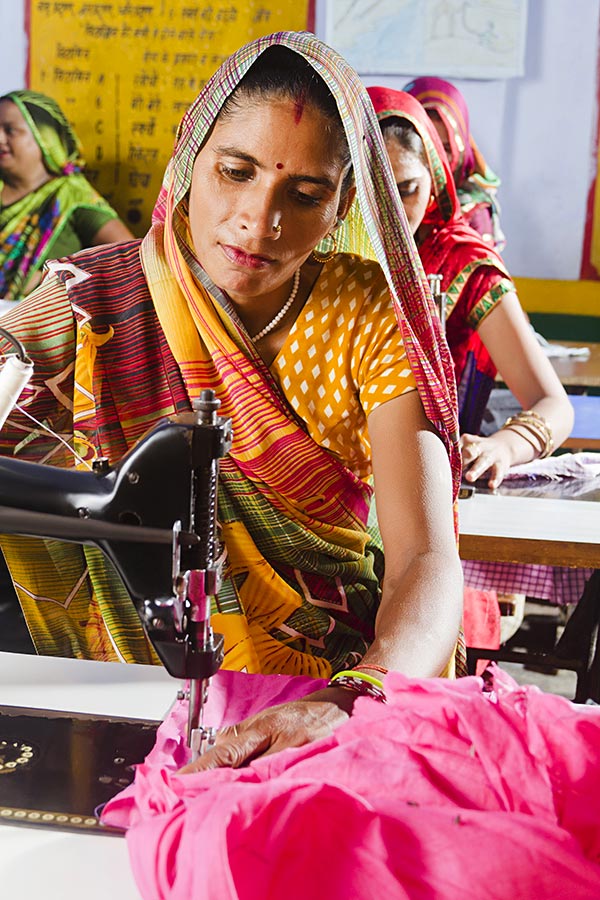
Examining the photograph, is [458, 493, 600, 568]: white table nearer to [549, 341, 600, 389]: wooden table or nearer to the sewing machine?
the sewing machine

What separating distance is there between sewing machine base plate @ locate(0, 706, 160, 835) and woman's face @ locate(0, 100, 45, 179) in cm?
458

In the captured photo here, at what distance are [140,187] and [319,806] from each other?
5203mm

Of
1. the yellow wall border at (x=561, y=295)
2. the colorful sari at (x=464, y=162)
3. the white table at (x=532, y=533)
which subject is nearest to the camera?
the white table at (x=532, y=533)

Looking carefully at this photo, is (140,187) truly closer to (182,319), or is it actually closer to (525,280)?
(525,280)

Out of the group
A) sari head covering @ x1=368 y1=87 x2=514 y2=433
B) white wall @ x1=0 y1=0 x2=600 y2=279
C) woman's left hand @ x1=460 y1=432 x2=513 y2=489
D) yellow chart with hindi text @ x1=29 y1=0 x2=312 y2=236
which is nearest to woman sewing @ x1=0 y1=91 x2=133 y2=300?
yellow chart with hindi text @ x1=29 y1=0 x2=312 y2=236

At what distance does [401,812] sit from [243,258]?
79 cm

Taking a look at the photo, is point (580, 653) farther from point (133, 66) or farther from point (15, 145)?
point (133, 66)

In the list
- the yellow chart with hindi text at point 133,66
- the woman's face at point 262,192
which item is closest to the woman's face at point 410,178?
the woman's face at point 262,192

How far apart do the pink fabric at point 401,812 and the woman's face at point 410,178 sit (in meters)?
2.19

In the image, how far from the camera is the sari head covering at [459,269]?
2.90 meters

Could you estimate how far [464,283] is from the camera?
2.91 metres

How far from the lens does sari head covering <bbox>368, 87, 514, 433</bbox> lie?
9.50 ft

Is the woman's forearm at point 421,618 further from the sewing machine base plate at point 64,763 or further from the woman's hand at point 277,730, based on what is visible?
the sewing machine base plate at point 64,763

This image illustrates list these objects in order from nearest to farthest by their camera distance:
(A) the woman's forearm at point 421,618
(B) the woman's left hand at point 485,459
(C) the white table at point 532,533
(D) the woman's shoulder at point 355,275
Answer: (A) the woman's forearm at point 421,618 < (D) the woman's shoulder at point 355,275 < (C) the white table at point 532,533 < (B) the woman's left hand at point 485,459
